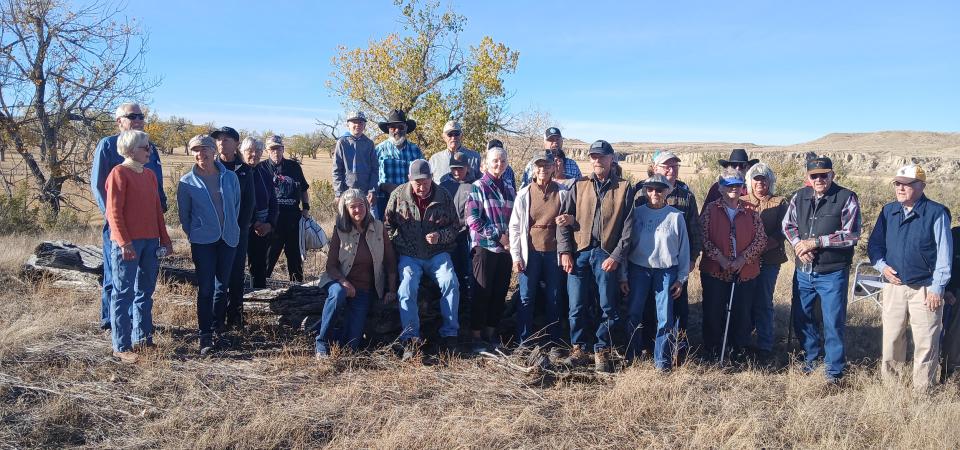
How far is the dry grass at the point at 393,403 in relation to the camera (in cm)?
373

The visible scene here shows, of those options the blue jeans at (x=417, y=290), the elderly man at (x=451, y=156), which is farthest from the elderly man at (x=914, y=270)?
the elderly man at (x=451, y=156)

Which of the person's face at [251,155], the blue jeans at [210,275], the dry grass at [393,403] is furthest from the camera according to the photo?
the person's face at [251,155]

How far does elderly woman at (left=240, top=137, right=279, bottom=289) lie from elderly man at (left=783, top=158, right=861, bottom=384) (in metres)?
5.11

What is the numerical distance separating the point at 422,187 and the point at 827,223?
11.8ft

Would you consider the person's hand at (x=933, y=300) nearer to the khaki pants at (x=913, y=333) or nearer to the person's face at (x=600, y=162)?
the khaki pants at (x=913, y=333)

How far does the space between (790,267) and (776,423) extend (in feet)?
23.1

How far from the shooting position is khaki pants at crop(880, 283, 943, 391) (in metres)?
4.66

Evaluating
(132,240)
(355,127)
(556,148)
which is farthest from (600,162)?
(132,240)

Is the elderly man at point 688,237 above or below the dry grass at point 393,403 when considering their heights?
above

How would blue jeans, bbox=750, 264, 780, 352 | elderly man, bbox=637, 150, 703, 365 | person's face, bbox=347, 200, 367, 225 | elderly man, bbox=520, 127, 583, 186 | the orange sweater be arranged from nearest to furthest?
1. the orange sweater
2. person's face, bbox=347, 200, 367, 225
3. elderly man, bbox=637, 150, 703, 365
4. blue jeans, bbox=750, 264, 780, 352
5. elderly man, bbox=520, 127, 583, 186

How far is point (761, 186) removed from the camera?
18.6 feet

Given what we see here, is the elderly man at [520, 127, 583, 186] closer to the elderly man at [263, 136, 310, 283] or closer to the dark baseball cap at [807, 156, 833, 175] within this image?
the dark baseball cap at [807, 156, 833, 175]

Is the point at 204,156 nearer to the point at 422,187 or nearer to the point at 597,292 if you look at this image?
the point at 422,187

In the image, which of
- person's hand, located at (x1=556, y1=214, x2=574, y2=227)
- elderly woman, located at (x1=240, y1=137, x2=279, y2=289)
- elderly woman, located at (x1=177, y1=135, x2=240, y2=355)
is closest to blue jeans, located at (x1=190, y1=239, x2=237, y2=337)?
elderly woman, located at (x1=177, y1=135, x2=240, y2=355)
